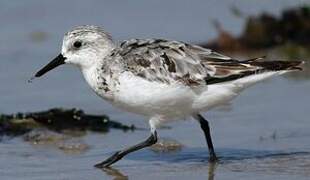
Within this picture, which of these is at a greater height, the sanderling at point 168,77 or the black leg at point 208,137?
the sanderling at point 168,77

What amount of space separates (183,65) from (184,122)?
173 cm

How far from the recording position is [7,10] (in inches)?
525

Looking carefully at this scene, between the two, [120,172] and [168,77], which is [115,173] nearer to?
[120,172]

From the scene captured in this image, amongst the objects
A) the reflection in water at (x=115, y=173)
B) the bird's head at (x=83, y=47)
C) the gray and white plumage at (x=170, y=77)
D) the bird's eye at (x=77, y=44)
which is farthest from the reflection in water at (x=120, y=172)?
the bird's eye at (x=77, y=44)

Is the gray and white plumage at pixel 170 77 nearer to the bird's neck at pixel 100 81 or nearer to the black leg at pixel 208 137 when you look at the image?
the bird's neck at pixel 100 81

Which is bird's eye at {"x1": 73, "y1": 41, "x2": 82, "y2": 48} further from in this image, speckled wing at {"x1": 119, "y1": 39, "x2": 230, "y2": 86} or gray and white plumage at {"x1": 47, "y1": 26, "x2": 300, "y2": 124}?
speckled wing at {"x1": 119, "y1": 39, "x2": 230, "y2": 86}

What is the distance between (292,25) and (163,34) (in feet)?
5.36

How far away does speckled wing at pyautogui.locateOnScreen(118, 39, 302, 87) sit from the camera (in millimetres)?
7422

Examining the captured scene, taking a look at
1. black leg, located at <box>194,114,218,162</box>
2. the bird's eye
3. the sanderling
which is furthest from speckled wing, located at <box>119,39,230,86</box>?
black leg, located at <box>194,114,218,162</box>

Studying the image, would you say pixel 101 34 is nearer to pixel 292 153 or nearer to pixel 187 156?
pixel 187 156

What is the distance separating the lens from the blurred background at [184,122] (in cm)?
761

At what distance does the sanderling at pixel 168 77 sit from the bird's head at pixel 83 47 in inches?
2.1

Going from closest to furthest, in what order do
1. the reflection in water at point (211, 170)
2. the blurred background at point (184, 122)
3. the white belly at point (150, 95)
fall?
the reflection in water at point (211, 170)
the white belly at point (150, 95)
the blurred background at point (184, 122)

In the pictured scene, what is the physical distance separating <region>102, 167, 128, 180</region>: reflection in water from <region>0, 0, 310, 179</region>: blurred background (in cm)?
2
